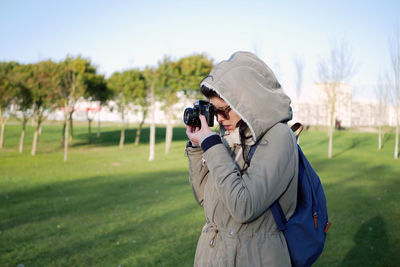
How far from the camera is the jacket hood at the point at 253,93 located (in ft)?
5.89

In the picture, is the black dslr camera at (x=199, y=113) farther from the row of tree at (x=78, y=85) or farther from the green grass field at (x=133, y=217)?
the row of tree at (x=78, y=85)

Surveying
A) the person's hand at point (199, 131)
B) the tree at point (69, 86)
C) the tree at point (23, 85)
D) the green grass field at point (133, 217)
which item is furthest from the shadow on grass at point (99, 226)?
the tree at point (23, 85)

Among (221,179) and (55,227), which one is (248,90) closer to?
(221,179)

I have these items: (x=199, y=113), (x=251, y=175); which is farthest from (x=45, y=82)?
(x=251, y=175)

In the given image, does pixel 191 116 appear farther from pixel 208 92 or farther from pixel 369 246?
pixel 369 246

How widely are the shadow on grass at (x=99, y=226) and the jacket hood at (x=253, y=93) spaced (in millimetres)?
4275

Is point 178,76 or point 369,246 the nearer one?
point 369,246

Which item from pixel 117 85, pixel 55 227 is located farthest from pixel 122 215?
pixel 117 85

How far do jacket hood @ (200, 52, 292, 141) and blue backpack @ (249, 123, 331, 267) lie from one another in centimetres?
15

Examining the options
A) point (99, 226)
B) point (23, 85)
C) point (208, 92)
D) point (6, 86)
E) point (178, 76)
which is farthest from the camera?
point (178, 76)

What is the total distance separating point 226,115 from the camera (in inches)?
78.4

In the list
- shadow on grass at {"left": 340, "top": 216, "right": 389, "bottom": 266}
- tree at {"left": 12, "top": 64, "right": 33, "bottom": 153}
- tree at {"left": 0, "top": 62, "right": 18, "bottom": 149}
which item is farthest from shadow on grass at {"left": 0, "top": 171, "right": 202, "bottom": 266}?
tree at {"left": 12, "top": 64, "right": 33, "bottom": 153}

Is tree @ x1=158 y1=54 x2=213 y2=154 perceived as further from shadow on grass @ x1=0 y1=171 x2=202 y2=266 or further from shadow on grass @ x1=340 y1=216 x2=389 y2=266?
shadow on grass @ x1=340 y1=216 x2=389 y2=266

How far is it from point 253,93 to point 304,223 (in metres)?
0.68
